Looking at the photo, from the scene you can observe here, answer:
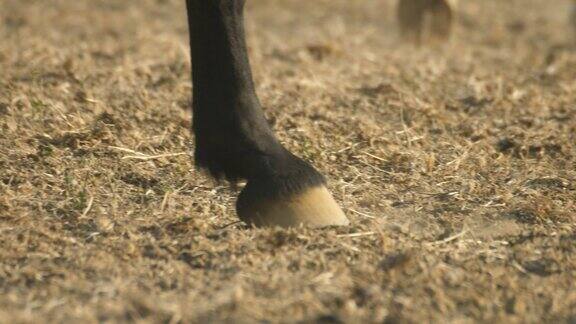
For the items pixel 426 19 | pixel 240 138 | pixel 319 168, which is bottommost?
pixel 319 168

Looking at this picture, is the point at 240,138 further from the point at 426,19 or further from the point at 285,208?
the point at 426,19

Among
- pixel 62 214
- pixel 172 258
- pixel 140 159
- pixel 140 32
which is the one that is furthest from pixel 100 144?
pixel 140 32

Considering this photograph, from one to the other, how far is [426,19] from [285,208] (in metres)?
3.22

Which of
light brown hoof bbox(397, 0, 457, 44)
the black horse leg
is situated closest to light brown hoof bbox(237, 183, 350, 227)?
the black horse leg

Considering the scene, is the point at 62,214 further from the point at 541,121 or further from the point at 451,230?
the point at 541,121

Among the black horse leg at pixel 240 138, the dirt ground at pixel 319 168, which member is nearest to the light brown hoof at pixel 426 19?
the dirt ground at pixel 319 168

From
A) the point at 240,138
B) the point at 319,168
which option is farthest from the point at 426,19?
the point at 240,138

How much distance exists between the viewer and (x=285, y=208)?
2.88 m

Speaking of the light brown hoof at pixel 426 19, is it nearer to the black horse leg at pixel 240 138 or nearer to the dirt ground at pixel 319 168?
the dirt ground at pixel 319 168

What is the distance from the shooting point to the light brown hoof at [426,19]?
587cm

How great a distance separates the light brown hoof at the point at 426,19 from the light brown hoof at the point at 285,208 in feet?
10.3

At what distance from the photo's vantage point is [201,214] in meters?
3.05

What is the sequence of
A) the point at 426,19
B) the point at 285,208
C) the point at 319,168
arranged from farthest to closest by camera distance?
1. the point at 426,19
2. the point at 319,168
3. the point at 285,208

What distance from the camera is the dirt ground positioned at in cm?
252
